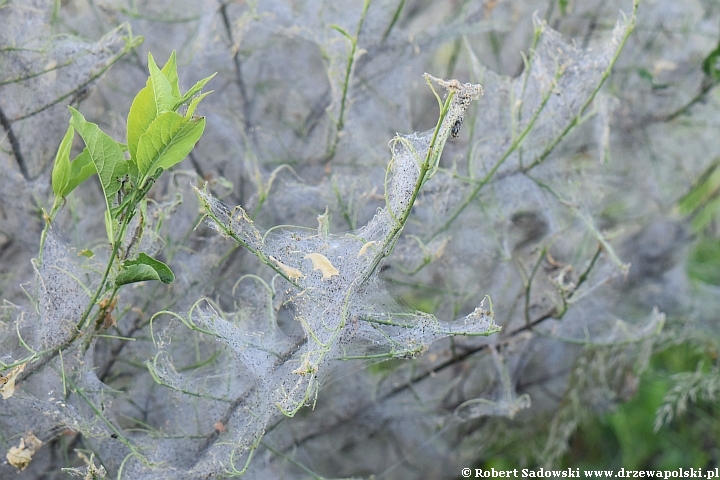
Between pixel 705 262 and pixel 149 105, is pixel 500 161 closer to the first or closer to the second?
pixel 149 105

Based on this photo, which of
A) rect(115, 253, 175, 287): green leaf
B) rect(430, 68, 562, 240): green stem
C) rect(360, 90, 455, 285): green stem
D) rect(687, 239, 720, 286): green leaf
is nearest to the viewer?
rect(360, 90, 455, 285): green stem

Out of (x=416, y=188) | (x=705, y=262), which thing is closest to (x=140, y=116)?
(x=416, y=188)

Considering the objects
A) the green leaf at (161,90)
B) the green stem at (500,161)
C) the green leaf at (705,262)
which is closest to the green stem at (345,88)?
the green stem at (500,161)

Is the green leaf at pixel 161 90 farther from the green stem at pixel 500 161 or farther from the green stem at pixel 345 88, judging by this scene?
the green stem at pixel 500 161

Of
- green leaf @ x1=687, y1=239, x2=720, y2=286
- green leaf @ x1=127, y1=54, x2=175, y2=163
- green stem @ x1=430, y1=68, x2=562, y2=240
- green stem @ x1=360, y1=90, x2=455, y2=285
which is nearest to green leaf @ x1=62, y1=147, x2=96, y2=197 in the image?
green leaf @ x1=127, y1=54, x2=175, y2=163

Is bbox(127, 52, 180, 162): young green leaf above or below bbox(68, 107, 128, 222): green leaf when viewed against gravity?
above

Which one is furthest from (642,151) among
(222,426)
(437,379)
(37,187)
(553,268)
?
(37,187)

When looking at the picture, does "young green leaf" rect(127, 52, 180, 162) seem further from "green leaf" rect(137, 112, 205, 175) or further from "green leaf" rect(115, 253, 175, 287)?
"green leaf" rect(115, 253, 175, 287)
